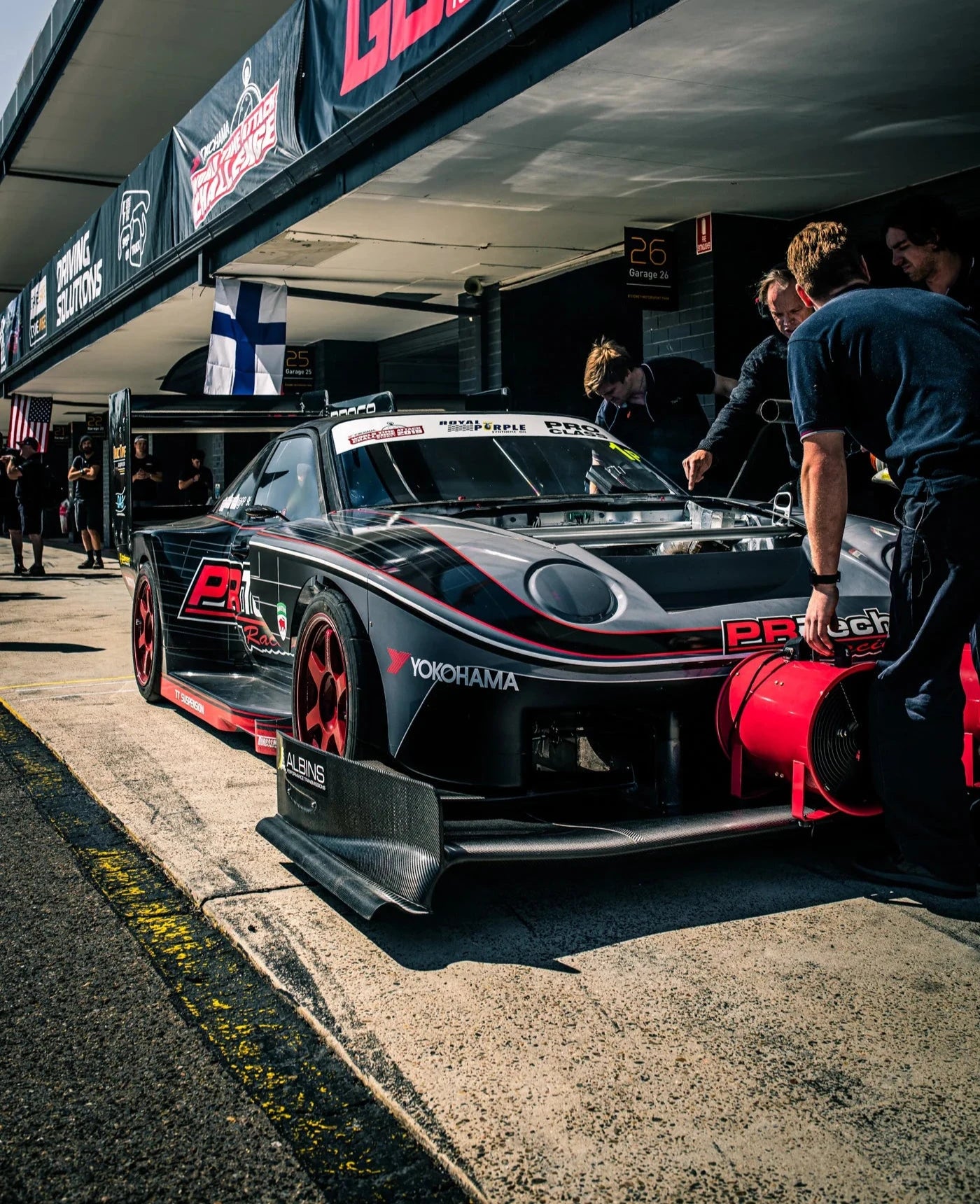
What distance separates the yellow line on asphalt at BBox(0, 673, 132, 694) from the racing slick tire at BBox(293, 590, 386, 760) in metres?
3.18

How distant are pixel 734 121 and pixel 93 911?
4.87m

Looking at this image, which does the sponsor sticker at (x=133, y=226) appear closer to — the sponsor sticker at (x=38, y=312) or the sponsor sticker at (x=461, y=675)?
the sponsor sticker at (x=38, y=312)

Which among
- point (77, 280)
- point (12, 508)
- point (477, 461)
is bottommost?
point (12, 508)

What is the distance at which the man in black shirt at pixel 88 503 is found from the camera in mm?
15492

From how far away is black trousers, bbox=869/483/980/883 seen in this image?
107 inches

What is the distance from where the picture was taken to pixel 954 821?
2832mm

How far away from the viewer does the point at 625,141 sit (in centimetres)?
627

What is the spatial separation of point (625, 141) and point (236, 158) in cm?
393

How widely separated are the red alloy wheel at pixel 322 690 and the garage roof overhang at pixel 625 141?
2.87 m

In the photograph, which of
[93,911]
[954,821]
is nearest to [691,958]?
[954,821]

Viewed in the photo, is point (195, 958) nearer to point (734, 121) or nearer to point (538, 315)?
point (734, 121)

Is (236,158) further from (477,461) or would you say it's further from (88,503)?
(88,503)

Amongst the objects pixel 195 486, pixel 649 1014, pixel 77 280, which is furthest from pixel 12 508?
pixel 649 1014

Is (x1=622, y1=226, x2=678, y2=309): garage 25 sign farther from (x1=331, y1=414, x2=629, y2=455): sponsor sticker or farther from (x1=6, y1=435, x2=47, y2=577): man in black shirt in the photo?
(x1=6, y1=435, x2=47, y2=577): man in black shirt
